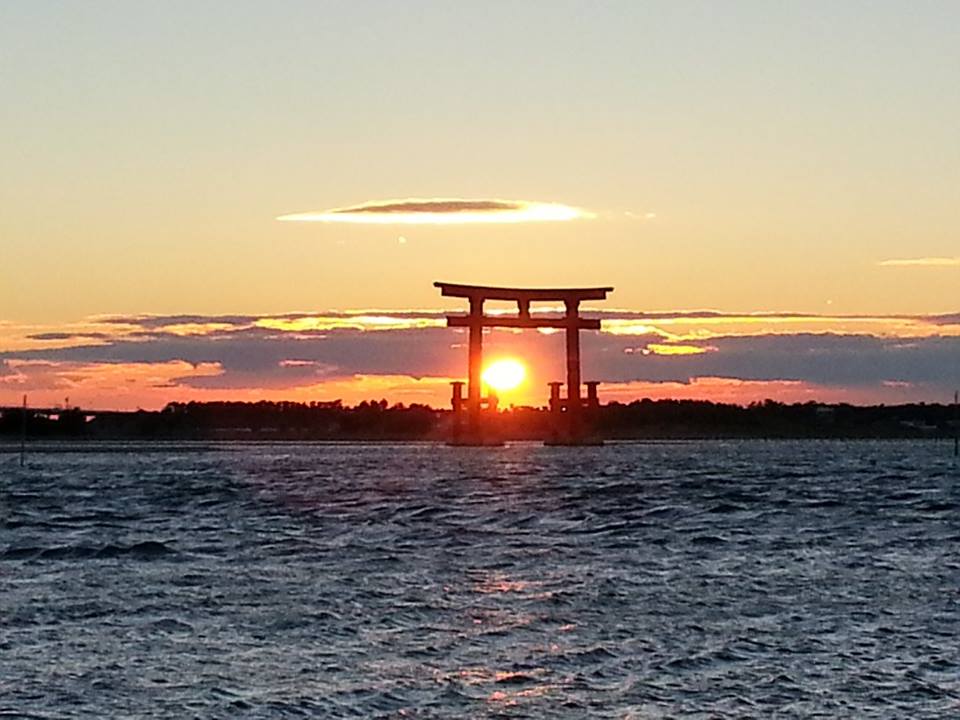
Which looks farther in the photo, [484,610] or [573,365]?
[573,365]

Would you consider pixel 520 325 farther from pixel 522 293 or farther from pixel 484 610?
pixel 484 610

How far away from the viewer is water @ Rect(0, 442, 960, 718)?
1398cm

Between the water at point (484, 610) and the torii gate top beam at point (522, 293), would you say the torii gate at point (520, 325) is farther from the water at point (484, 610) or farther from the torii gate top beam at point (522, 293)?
the water at point (484, 610)

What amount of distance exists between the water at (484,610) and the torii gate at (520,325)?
62414mm

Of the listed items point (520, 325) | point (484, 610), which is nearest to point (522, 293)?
point (520, 325)

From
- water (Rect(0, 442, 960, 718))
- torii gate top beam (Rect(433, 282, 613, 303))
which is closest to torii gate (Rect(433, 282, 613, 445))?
torii gate top beam (Rect(433, 282, 613, 303))

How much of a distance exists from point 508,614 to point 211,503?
915 inches

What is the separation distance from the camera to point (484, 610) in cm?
1895

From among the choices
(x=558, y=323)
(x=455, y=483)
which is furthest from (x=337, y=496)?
(x=558, y=323)

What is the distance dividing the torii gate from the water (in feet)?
205

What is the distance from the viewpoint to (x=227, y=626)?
696 inches

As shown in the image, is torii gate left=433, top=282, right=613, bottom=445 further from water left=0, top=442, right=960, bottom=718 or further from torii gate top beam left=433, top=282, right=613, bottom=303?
water left=0, top=442, right=960, bottom=718

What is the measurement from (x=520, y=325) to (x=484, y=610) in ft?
272

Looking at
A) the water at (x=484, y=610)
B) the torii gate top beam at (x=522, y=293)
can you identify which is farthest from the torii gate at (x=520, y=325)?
the water at (x=484, y=610)
